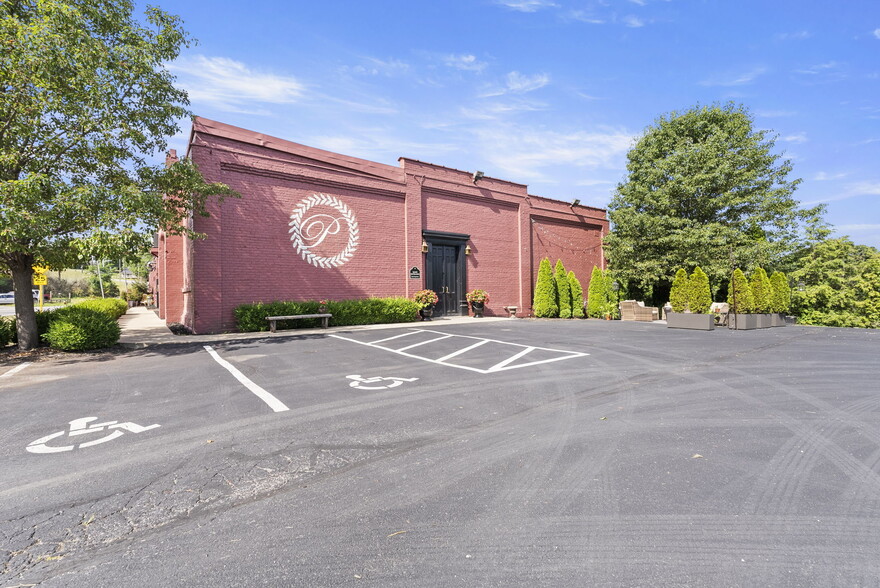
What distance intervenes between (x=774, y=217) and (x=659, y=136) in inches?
242

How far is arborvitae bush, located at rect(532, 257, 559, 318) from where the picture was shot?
18.8 m

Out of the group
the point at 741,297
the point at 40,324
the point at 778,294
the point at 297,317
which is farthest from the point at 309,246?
the point at 778,294

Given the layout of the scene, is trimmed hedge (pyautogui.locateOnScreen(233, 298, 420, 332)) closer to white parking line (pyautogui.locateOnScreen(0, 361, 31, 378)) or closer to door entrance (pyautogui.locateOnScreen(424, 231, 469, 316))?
door entrance (pyautogui.locateOnScreen(424, 231, 469, 316))

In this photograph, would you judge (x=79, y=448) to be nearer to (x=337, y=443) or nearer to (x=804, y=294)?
(x=337, y=443)

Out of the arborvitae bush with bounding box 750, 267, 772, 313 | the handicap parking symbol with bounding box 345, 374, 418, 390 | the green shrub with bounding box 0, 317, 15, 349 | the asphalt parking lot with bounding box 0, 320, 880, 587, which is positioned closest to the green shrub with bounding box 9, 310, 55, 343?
the green shrub with bounding box 0, 317, 15, 349

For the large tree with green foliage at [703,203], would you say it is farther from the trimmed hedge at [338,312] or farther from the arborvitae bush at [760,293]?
the trimmed hedge at [338,312]

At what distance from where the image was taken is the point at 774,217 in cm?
1831

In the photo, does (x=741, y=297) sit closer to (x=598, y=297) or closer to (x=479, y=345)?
(x=598, y=297)

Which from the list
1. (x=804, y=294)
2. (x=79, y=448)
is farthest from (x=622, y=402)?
(x=804, y=294)

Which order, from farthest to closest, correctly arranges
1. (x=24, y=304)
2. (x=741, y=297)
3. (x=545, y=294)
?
(x=545, y=294) < (x=741, y=297) < (x=24, y=304)

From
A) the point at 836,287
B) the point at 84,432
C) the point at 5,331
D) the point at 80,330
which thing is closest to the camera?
the point at 84,432

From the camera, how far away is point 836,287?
17.0m

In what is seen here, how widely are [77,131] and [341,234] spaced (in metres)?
7.37

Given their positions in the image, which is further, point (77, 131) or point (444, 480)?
point (77, 131)
